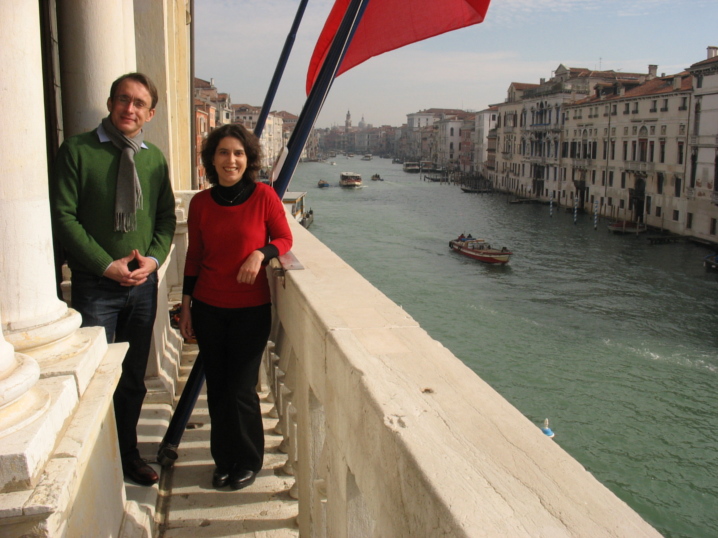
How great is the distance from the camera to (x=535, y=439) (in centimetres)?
83

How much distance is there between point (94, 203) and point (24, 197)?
43 cm

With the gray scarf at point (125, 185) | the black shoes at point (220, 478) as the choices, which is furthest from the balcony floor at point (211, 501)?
the gray scarf at point (125, 185)

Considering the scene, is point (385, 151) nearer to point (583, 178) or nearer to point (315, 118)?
point (583, 178)

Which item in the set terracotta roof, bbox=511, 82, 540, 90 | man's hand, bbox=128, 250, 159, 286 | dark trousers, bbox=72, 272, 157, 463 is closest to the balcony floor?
dark trousers, bbox=72, 272, 157, 463

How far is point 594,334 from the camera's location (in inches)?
594

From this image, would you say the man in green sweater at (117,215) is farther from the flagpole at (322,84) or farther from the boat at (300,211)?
the boat at (300,211)

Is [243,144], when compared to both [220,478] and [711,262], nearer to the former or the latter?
[220,478]

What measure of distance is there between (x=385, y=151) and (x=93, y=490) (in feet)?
426

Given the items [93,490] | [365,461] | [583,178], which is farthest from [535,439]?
[583,178]

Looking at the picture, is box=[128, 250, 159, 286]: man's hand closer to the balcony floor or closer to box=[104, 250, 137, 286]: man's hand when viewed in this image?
box=[104, 250, 137, 286]: man's hand

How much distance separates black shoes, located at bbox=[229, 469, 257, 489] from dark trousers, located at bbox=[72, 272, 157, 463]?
0.86ft

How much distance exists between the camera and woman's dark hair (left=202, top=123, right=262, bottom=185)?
1763 mm

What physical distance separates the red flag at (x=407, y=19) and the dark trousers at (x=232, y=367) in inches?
47.8

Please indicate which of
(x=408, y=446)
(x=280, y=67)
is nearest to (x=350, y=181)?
(x=280, y=67)
